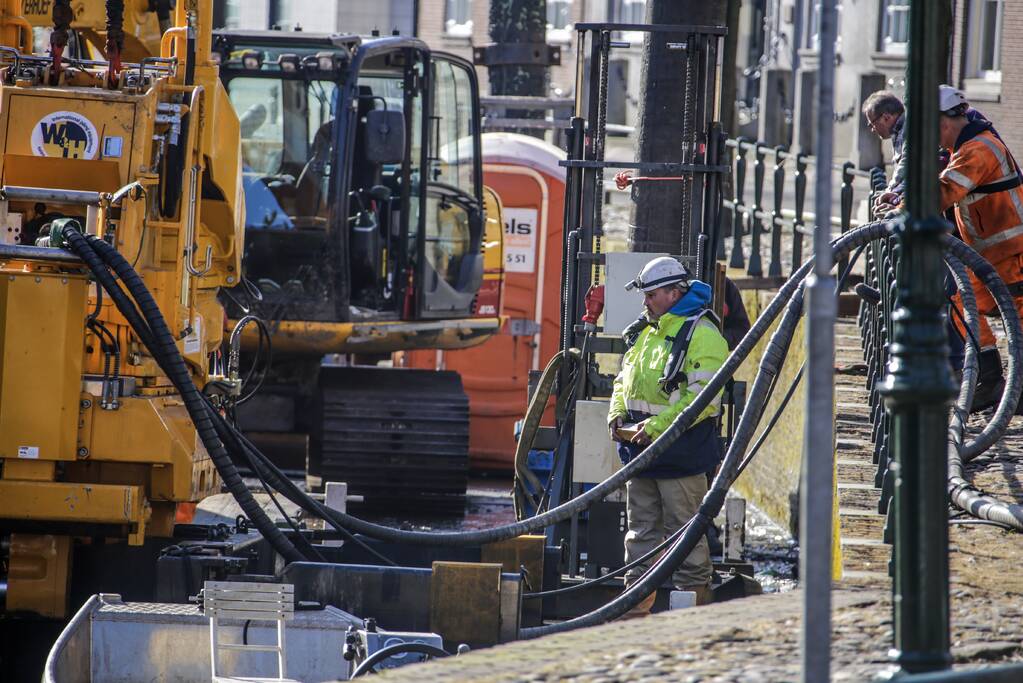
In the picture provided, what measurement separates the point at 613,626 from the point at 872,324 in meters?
3.76

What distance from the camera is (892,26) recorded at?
28.8 m

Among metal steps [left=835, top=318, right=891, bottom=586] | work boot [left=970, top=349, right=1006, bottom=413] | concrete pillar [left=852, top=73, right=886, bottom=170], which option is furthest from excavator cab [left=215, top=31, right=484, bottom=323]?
concrete pillar [left=852, top=73, right=886, bottom=170]

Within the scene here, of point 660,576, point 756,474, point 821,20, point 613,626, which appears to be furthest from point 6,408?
point 756,474

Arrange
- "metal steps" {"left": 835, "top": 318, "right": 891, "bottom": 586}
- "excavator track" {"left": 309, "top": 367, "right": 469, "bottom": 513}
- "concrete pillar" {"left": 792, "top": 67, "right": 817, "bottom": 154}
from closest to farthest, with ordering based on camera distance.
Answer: "metal steps" {"left": 835, "top": 318, "right": 891, "bottom": 586}
"excavator track" {"left": 309, "top": 367, "right": 469, "bottom": 513}
"concrete pillar" {"left": 792, "top": 67, "right": 817, "bottom": 154}


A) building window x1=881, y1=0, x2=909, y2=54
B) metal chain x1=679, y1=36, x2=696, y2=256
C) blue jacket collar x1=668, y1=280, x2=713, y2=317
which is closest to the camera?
blue jacket collar x1=668, y1=280, x2=713, y2=317

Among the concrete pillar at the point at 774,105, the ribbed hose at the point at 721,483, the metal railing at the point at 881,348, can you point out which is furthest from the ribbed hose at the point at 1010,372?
the concrete pillar at the point at 774,105

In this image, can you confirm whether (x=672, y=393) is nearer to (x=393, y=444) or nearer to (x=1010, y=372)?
(x=1010, y=372)

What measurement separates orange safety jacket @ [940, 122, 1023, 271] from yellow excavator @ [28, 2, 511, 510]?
4.20 metres

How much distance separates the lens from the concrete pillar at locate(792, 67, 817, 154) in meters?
31.0

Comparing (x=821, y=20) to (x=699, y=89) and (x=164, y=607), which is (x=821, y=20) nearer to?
(x=164, y=607)

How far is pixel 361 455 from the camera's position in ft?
39.5

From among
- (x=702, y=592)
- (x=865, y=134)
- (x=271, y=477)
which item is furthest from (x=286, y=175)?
(x=865, y=134)

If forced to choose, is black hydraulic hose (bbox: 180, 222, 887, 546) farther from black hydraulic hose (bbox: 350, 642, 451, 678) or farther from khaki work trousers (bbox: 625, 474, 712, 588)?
black hydraulic hose (bbox: 350, 642, 451, 678)

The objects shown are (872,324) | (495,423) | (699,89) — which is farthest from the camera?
(495,423)
